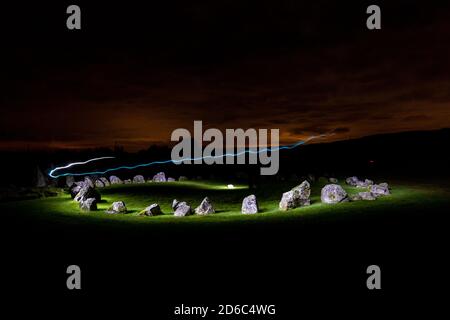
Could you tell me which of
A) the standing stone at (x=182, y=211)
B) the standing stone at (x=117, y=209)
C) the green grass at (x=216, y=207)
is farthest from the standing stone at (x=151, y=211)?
the standing stone at (x=117, y=209)

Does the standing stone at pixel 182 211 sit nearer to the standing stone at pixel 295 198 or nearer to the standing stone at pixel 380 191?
the standing stone at pixel 295 198

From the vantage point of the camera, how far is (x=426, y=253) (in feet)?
32.5

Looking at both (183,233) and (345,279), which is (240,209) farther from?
(345,279)

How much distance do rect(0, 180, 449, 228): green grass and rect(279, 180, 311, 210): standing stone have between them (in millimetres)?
425

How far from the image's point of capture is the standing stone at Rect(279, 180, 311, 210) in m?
17.5

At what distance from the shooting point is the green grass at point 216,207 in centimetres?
1553

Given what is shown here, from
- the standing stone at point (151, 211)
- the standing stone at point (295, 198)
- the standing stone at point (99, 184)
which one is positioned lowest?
the standing stone at point (151, 211)

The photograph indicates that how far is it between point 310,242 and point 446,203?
869cm

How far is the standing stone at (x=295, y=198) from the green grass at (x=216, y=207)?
43 cm

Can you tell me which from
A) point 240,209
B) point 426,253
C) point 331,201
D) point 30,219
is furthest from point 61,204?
point 426,253

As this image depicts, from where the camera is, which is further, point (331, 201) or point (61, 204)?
point (61, 204)

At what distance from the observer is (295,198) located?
17719mm

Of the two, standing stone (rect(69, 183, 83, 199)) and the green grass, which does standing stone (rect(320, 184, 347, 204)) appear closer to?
the green grass

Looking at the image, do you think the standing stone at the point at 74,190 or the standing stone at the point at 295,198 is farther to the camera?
the standing stone at the point at 74,190
